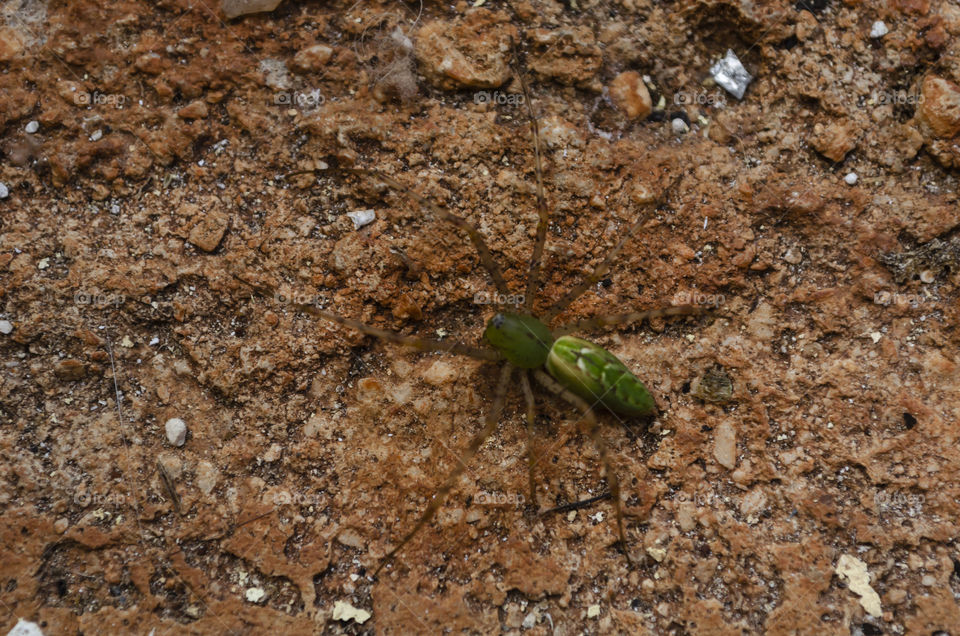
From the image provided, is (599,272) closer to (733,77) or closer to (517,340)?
(517,340)

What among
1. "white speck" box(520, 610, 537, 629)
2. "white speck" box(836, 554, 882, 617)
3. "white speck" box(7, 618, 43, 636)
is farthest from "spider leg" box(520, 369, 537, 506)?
"white speck" box(7, 618, 43, 636)

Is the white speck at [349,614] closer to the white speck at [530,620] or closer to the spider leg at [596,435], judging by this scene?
the white speck at [530,620]

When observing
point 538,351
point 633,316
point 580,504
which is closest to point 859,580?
point 580,504

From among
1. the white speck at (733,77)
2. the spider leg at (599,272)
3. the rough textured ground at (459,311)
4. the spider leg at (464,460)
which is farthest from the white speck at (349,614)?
the white speck at (733,77)

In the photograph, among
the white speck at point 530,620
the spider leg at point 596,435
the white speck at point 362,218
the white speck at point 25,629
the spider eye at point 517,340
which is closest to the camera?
the white speck at point 25,629

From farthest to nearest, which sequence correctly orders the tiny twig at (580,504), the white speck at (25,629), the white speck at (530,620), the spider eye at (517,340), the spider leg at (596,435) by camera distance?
the spider eye at (517,340)
the tiny twig at (580,504)
the spider leg at (596,435)
the white speck at (530,620)
the white speck at (25,629)

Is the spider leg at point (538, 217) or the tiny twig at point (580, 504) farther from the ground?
the spider leg at point (538, 217)
